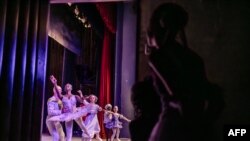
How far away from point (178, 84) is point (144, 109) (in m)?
0.41

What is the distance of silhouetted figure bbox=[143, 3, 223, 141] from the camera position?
3.53 meters

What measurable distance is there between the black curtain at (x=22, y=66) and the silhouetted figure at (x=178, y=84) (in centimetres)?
114

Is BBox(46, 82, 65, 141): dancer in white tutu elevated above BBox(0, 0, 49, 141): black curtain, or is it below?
below

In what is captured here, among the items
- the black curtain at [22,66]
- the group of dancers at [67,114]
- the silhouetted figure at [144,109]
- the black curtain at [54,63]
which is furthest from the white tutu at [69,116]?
the black curtain at [54,63]

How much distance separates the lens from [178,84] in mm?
3566

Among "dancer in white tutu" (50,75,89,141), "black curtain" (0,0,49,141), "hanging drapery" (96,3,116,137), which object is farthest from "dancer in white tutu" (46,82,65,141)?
"hanging drapery" (96,3,116,137)

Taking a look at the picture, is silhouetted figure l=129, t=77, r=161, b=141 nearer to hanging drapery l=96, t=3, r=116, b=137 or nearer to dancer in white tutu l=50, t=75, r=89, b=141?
dancer in white tutu l=50, t=75, r=89, b=141

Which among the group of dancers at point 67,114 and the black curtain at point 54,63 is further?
the black curtain at point 54,63

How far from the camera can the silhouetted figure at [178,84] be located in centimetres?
353

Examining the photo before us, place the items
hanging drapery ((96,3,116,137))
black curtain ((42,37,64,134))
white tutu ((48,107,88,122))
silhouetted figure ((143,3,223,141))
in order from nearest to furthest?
silhouetted figure ((143,3,223,141)) → white tutu ((48,107,88,122)) → black curtain ((42,37,64,134)) → hanging drapery ((96,3,116,137))

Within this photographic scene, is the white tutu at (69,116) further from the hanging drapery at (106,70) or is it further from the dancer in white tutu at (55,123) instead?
the hanging drapery at (106,70)

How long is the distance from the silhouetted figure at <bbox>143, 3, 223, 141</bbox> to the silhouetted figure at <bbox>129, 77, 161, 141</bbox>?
0.06 m

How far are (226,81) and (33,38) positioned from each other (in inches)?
77.3

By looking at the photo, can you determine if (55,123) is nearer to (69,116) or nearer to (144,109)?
(69,116)
